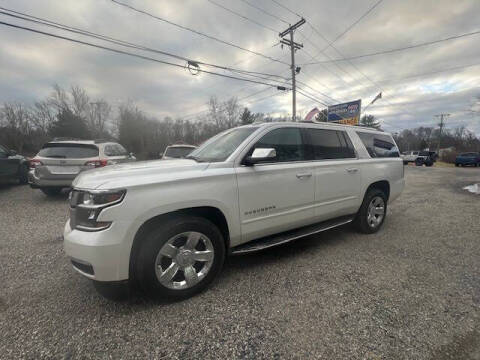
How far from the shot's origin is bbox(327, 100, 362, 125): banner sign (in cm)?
2007

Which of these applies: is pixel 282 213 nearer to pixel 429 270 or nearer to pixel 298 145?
pixel 298 145

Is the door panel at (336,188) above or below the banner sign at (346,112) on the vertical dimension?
below

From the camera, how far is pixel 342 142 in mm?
3656

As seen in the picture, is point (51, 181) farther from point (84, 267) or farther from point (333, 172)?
point (333, 172)

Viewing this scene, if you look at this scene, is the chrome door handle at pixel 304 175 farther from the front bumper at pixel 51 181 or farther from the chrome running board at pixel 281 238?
the front bumper at pixel 51 181

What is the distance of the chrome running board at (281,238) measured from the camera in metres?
2.58

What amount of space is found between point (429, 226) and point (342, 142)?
9.08ft

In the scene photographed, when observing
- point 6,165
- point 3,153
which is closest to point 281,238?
point 6,165

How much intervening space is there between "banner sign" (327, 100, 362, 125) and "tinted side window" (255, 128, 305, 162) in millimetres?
19158

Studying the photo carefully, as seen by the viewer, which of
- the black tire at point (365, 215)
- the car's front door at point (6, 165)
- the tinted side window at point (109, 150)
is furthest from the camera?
the car's front door at point (6, 165)

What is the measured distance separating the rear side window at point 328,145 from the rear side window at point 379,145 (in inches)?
19.6

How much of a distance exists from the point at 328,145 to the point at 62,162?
6.29 meters

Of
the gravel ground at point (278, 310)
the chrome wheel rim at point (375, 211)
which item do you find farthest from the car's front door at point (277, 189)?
the chrome wheel rim at point (375, 211)

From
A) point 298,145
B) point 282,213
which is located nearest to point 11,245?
point 282,213
